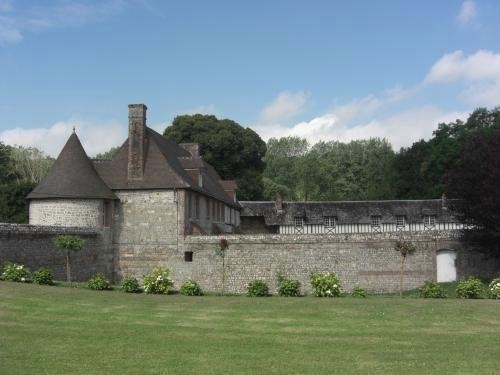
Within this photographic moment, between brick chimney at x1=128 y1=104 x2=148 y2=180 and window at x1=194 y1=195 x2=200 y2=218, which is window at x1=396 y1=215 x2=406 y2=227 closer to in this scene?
window at x1=194 y1=195 x2=200 y2=218

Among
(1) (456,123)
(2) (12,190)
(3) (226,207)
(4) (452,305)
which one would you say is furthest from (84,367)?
(1) (456,123)

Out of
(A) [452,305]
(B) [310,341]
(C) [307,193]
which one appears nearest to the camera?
(B) [310,341]

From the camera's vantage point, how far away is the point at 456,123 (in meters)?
56.7

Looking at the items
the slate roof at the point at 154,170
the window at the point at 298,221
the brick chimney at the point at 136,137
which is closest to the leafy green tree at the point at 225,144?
the window at the point at 298,221

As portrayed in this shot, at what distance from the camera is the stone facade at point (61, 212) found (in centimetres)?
2827

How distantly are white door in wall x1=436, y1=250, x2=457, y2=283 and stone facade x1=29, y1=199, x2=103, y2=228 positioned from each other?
1702 centimetres

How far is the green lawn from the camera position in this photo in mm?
10203

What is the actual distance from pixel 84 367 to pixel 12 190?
36130 mm

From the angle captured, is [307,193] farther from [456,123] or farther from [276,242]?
[276,242]

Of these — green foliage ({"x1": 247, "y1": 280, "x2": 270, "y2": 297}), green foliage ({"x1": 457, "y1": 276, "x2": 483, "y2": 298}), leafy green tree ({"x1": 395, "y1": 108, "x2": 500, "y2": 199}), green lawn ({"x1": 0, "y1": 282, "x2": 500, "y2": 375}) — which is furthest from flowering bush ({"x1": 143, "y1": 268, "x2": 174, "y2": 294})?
leafy green tree ({"x1": 395, "y1": 108, "x2": 500, "y2": 199})

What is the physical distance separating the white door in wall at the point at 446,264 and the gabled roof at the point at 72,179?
1653cm

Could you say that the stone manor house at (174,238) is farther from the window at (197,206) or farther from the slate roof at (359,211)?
the slate roof at (359,211)

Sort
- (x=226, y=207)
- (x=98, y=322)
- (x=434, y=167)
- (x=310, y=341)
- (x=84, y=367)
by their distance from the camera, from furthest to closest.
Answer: (x=434, y=167) → (x=226, y=207) → (x=98, y=322) → (x=310, y=341) → (x=84, y=367)

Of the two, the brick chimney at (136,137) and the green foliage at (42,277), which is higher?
the brick chimney at (136,137)
